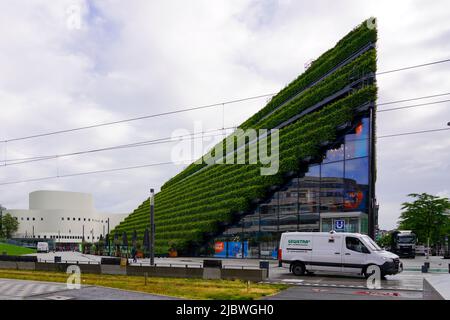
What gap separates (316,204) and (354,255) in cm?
1848

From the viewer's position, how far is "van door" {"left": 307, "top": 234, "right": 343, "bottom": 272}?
82.5ft

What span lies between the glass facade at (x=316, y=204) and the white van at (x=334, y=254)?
13.8 m

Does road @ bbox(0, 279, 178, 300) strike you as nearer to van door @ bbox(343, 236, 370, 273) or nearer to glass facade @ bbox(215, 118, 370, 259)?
van door @ bbox(343, 236, 370, 273)

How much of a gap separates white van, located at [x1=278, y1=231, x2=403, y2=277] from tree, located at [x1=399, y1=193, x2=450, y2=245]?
3290 cm

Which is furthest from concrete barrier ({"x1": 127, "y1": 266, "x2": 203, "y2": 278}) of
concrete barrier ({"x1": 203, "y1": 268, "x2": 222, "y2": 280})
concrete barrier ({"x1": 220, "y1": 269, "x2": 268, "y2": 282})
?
concrete barrier ({"x1": 220, "y1": 269, "x2": 268, "y2": 282})

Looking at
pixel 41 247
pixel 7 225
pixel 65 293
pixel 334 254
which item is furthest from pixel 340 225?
pixel 7 225

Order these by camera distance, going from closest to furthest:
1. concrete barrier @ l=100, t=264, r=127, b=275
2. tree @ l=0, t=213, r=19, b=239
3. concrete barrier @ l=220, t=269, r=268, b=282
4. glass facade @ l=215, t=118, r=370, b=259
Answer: concrete barrier @ l=220, t=269, r=268, b=282 → concrete barrier @ l=100, t=264, r=127, b=275 → glass facade @ l=215, t=118, r=370, b=259 → tree @ l=0, t=213, r=19, b=239

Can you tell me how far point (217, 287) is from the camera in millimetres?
20453

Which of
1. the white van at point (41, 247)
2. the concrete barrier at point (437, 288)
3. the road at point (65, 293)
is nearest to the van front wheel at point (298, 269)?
the road at point (65, 293)

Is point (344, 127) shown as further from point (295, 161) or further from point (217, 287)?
point (217, 287)

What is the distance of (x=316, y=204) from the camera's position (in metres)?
43.0

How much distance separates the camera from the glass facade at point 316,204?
39.1 metres

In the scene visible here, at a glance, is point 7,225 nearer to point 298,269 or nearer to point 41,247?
point 41,247

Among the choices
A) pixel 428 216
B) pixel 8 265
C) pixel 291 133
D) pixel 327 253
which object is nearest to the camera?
pixel 327 253
